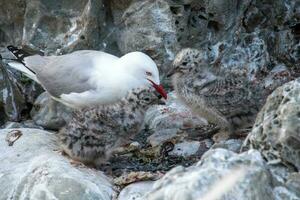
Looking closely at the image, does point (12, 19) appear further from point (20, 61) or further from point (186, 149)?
point (186, 149)

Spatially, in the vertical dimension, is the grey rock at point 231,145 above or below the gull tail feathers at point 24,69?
below

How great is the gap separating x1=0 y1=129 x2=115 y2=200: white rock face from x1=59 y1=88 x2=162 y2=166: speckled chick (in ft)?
0.50

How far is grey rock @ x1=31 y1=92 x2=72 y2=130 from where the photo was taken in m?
8.79

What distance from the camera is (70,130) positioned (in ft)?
22.0

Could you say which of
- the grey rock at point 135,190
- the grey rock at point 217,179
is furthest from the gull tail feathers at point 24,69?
the grey rock at point 217,179

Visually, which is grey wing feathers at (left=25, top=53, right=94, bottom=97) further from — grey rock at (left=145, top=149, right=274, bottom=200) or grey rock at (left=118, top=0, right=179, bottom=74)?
grey rock at (left=145, top=149, right=274, bottom=200)

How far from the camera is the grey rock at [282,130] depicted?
193 inches

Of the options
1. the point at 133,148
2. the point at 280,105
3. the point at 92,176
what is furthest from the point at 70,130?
the point at 280,105

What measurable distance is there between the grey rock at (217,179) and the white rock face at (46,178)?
1.45 metres

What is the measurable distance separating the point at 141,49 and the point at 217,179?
181 inches

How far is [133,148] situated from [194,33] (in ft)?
6.36

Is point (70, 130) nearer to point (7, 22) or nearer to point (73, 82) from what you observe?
point (73, 82)

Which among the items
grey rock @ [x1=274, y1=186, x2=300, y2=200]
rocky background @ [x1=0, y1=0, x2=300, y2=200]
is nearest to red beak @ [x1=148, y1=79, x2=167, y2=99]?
rocky background @ [x1=0, y1=0, x2=300, y2=200]

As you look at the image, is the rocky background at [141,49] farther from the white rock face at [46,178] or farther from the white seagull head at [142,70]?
the white seagull head at [142,70]
